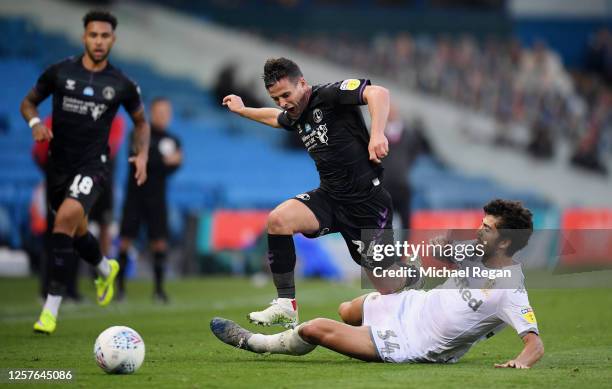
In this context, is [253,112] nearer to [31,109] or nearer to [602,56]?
[31,109]

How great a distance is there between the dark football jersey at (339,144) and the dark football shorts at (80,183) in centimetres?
225

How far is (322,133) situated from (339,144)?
147 millimetres

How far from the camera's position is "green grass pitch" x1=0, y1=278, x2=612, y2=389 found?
21.4ft

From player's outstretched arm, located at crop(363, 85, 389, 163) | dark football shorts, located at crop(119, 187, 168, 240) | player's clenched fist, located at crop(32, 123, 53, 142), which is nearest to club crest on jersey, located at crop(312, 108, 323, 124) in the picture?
player's outstretched arm, located at crop(363, 85, 389, 163)

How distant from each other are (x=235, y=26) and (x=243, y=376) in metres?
22.5

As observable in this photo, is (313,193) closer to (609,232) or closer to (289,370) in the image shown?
(289,370)

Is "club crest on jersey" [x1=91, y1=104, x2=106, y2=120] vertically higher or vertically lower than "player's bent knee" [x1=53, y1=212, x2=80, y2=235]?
higher

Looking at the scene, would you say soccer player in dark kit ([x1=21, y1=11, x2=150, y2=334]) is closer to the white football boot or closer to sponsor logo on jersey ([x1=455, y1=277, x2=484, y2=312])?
the white football boot

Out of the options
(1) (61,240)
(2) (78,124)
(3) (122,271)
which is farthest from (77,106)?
(3) (122,271)

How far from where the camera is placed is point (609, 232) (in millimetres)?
15344

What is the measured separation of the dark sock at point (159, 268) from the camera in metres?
13.2

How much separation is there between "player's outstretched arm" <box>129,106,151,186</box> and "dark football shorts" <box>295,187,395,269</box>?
8.11ft

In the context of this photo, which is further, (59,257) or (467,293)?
(59,257)

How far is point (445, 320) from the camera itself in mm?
7074
